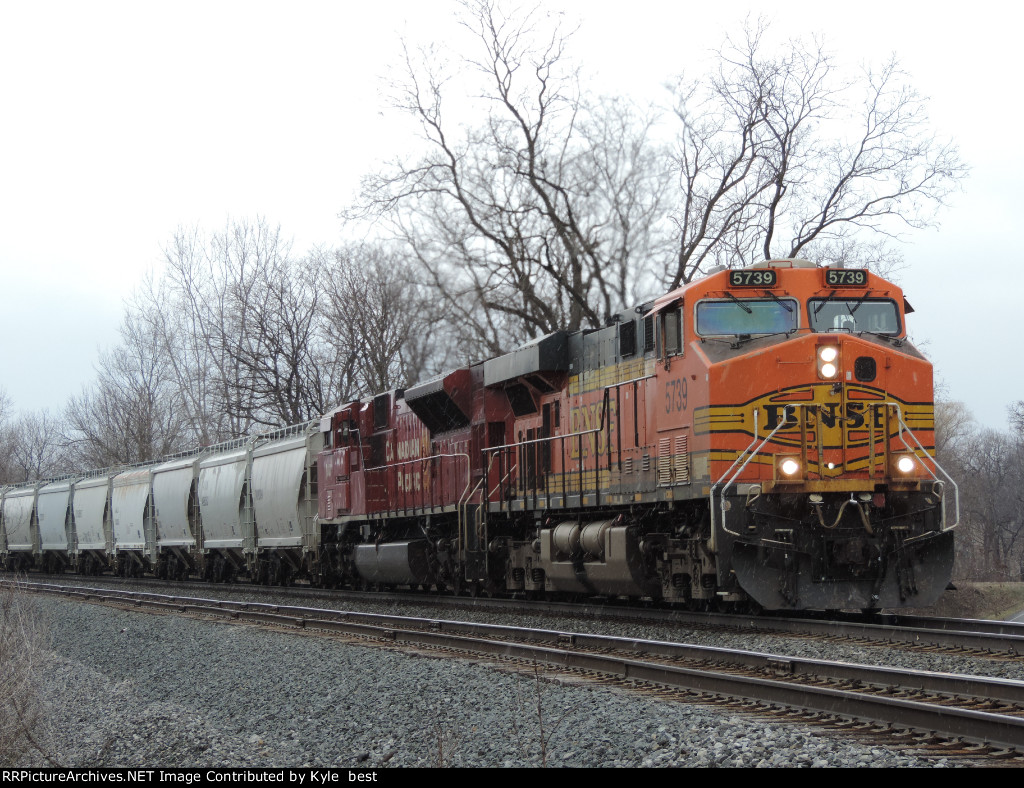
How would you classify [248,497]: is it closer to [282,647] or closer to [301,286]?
[282,647]

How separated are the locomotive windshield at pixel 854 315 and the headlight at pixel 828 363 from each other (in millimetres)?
475

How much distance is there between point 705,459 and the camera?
11453mm

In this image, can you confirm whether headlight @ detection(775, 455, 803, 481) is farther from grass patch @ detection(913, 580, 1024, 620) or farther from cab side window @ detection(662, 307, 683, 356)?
grass patch @ detection(913, 580, 1024, 620)

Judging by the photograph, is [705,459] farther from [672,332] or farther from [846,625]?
[846,625]

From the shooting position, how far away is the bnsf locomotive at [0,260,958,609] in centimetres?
1132

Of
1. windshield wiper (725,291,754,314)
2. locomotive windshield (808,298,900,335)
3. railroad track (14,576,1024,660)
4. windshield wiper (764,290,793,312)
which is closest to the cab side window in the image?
windshield wiper (725,291,754,314)

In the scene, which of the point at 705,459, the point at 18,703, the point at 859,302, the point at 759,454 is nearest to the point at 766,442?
the point at 759,454

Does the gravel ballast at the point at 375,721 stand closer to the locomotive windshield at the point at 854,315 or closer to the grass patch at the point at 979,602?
the locomotive windshield at the point at 854,315

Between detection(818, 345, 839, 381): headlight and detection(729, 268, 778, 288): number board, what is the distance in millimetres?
993

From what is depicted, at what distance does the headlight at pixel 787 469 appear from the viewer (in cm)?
1122

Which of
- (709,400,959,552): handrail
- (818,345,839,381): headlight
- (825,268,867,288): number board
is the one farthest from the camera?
(825,268,867,288): number board

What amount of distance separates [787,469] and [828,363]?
1221mm

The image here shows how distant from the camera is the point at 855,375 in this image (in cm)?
1151

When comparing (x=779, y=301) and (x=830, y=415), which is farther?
(x=779, y=301)
